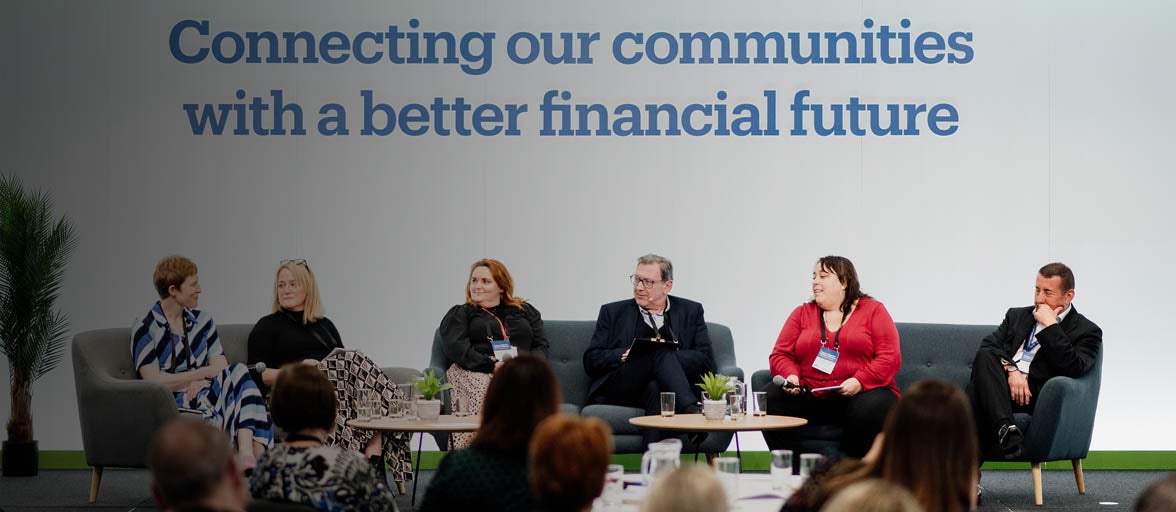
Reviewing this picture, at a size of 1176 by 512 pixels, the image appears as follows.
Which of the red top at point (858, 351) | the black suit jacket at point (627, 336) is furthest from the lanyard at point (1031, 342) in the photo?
the black suit jacket at point (627, 336)

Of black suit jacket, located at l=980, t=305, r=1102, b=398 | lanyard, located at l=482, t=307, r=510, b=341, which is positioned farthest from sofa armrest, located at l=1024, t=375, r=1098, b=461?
lanyard, located at l=482, t=307, r=510, b=341

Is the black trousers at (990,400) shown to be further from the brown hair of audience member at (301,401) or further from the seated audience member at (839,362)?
the brown hair of audience member at (301,401)

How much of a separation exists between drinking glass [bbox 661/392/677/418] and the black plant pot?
3.97 metres

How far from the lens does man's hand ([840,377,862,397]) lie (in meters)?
6.04

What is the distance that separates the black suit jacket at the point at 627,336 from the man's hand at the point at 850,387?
2.71 feet

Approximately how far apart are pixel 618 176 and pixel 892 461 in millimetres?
5314

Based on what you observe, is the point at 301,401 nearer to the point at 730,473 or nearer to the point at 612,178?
the point at 730,473

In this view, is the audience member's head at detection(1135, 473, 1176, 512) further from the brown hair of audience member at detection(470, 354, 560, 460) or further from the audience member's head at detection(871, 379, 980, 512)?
the brown hair of audience member at detection(470, 354, 560, 460)

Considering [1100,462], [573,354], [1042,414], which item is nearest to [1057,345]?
[1042,414]

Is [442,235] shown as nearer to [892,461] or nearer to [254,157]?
[254,157]

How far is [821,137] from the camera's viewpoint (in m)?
7.63

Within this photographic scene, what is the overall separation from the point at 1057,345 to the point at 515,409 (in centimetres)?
429

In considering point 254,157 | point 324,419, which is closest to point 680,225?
point 254,157

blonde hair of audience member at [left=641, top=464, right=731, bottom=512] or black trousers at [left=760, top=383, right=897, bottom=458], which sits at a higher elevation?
blonde hair of audience member at [left=641, top=464, right=731, bottom=512]
